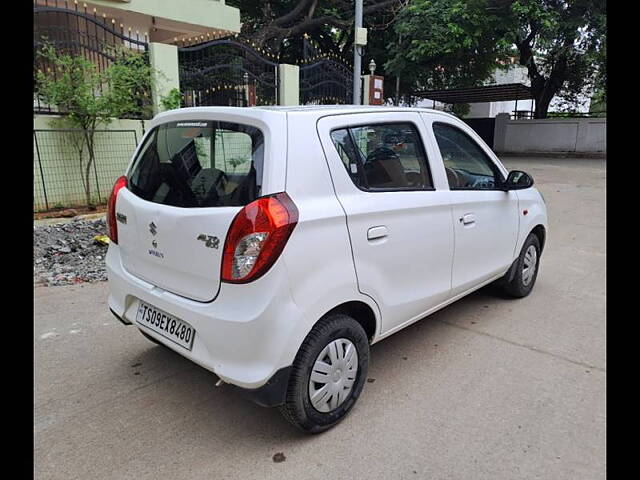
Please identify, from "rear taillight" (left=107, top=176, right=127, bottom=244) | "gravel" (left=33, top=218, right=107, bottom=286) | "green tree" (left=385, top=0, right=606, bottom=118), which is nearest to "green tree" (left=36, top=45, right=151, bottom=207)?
"gravel" (left=33, top=218, right=107, bottom=286)

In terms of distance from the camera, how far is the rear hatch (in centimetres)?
226

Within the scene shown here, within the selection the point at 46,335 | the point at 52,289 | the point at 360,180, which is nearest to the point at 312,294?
the point at 360,180

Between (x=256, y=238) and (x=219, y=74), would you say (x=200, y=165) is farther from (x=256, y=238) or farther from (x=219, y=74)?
(x=219, y=74)

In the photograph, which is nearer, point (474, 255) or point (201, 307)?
point (201, 307)

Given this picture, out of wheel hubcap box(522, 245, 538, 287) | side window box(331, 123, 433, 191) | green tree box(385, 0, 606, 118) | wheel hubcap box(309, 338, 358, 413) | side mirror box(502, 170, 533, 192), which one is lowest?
wheel hubcap box(309, 338, 358, 413)

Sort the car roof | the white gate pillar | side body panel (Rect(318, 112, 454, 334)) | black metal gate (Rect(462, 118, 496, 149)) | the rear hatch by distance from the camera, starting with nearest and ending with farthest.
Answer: the rear hatch
the car roof
side body panel (Rect(318, 112, 454, 334))
the white gate pillar
black metal gate (Rect(462, 118, 496, 149))

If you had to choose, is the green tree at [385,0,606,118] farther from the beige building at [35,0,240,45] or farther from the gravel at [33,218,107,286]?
the gravel at [33,218,107,286]

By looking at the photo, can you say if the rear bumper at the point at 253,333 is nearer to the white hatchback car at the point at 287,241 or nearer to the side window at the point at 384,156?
the white hatchback car at the point at 287,241

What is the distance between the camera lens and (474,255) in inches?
137

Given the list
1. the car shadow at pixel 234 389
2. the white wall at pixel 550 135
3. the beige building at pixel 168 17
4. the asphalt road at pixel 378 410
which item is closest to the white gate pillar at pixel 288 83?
the beige building at pixel 168 17

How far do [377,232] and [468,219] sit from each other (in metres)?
1.05

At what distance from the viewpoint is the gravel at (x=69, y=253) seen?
16.3 ft
